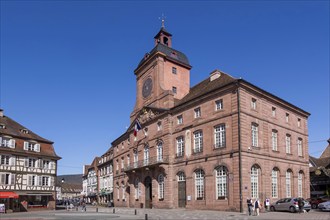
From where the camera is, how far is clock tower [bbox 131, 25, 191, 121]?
4622cm

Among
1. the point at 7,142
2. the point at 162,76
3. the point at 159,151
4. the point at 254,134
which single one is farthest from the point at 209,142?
the point at 7,142

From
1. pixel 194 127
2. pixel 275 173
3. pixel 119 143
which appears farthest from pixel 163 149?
pixel 119 143

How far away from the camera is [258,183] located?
113 feet

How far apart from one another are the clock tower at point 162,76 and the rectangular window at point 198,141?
22.3 ft

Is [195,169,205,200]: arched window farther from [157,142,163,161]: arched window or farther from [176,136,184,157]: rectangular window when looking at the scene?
[157,142,163,161]: arched window

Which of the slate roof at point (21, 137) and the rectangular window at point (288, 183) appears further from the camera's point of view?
the slate roof at point (21, 137)

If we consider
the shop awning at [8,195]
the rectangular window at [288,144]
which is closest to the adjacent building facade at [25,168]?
the shop awning at [8,195]

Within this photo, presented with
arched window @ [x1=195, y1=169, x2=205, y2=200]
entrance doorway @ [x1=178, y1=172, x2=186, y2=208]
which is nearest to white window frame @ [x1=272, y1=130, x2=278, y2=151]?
arched window @ [x1=195, y1=169, x2=205, y2=200]

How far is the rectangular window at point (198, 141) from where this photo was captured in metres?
37.4

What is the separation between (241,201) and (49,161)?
32.0m

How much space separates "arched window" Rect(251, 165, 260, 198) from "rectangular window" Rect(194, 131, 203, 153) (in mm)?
5740

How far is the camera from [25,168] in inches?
1927

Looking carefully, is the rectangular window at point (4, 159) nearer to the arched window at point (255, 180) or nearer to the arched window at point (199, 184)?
the arched window at point (199, 184)

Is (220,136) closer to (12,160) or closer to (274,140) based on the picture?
(274,140)
